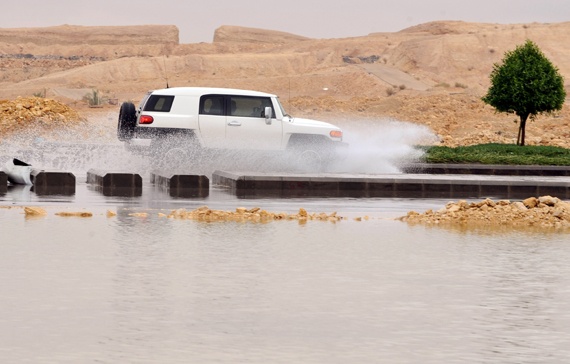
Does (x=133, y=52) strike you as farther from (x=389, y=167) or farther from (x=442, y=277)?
(x=442, y=277)

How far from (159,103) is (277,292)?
58.5 ft

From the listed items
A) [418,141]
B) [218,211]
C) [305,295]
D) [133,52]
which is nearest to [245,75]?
[133,52]

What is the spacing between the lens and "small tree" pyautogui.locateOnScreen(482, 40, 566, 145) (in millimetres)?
50875

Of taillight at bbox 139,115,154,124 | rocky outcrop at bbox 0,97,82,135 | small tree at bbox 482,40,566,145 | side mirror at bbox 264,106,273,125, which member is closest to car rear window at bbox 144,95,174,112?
taillight at bbox 139,115,154,124

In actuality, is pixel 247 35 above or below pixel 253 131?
above

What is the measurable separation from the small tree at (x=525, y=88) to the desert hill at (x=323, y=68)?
14.9ft

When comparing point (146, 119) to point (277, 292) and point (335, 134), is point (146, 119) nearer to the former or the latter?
point (335, 134)

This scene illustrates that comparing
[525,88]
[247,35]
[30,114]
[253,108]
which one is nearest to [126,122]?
[253,108]

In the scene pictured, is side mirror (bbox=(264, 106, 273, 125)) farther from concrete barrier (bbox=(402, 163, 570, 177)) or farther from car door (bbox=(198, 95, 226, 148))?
concrete barrier (bbox=(402, 163, 570, 177))

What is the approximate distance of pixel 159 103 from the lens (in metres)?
27.9

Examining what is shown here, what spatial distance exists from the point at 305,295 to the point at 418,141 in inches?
1848

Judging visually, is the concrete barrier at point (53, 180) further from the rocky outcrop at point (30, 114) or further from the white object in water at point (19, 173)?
the rocky outcrop at point (30, 114)

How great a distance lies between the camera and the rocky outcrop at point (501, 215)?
17.6m

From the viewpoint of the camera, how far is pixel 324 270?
472 inches
